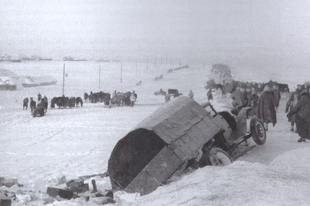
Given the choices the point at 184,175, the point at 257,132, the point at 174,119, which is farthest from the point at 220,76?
the point at 184,175

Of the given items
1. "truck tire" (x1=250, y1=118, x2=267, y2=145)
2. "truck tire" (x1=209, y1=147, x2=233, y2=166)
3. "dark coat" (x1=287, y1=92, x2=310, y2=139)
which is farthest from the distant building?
"truck tire" (x1=209, y1=147, x2=233, y2=166)

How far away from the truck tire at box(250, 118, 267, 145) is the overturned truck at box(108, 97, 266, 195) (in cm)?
150

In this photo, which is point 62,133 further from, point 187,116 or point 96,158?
point 187,116

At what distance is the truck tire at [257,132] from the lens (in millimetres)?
10609

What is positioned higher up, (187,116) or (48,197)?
(187,116)

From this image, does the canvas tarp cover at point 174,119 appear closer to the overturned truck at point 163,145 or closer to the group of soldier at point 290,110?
the overturned truck at point 163,145

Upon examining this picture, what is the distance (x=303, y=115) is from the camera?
1113 cm

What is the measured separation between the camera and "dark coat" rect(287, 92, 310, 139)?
11.0 m

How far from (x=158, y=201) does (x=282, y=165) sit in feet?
10.1

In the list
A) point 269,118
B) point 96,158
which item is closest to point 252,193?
point 96,158

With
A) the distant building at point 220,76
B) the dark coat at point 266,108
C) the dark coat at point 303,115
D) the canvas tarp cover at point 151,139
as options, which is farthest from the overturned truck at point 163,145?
the distant building at point 220,76

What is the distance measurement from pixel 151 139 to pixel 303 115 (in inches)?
195

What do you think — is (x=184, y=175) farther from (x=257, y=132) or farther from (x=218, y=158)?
(x=257, y=132)

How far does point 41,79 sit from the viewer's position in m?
86.8
